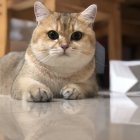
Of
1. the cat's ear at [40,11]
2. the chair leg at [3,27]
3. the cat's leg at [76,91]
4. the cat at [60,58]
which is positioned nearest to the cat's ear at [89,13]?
the cat at [60,58]

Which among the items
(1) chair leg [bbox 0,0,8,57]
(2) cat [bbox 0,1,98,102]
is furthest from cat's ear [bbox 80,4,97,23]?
(1) chair leg [bbox 0,0,8,57]

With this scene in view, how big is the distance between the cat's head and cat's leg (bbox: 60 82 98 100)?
0.26 feet

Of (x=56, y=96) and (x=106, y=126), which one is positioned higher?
(x=106, y=126)

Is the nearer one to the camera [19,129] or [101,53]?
[19,129]

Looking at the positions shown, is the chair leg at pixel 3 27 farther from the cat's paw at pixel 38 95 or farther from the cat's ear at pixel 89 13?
the cat's paw at pixel 38 95

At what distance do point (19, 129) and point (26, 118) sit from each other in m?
0.16

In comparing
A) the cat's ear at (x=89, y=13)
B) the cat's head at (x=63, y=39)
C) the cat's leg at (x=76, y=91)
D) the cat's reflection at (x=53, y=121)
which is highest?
the cat's ear at (x=89, y=13)

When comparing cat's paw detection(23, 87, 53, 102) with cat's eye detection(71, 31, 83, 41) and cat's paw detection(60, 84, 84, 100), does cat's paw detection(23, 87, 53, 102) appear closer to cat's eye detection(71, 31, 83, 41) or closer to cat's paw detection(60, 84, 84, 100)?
cat's paw detection(60, 84, 84, 100)

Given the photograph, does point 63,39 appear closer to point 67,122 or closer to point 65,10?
point 67,122

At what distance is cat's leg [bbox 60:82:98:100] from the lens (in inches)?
50.6

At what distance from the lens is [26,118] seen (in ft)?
2.81

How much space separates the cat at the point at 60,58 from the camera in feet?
4.11

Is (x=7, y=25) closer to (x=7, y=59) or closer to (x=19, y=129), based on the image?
(x=7, y=59)

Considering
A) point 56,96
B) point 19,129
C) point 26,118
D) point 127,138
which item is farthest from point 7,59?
point 127,138
